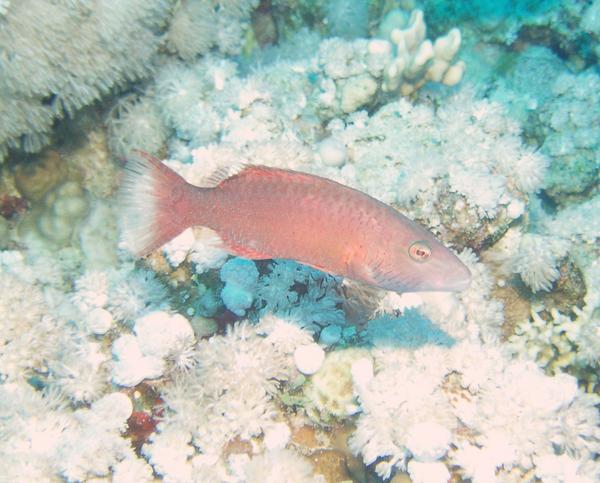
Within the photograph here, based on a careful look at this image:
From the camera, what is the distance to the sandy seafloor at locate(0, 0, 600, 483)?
3393mm

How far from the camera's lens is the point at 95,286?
4.12m

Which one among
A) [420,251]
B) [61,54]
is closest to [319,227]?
[420,251]

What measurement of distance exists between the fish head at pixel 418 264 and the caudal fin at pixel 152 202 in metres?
1.36

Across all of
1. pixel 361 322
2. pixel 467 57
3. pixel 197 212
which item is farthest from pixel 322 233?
pixel 467 57

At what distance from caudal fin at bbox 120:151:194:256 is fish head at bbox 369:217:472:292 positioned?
1358 millimetres

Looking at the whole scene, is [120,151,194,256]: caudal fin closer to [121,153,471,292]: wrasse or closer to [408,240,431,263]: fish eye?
[121,153,471,292]: wrasse

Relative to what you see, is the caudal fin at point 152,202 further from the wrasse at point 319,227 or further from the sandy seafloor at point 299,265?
the sandy seafloor at point 299,265

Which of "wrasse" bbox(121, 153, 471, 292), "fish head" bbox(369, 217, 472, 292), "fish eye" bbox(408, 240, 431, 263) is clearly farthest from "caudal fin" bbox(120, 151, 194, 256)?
"fish eye" bbox(408, 240, 431, 263)

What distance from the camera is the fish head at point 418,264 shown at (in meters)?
2.96

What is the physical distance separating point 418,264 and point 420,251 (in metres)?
0.08

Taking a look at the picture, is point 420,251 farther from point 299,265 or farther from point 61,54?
point 61,54

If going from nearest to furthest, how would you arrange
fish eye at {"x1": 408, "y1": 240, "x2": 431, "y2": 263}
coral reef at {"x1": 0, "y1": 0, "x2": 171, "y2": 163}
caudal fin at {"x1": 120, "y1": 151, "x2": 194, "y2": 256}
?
fish eye at {"x1": 408, "y1": 240, "x2": 431, "y2": 263}
caudal fin at {"x1": 120, "y1": 151, "x2": 194, "y2": 256}
coral reef at {"x1": 0, "y1": 0, "x2": 171, "y2": 163}

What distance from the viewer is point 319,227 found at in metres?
3.01

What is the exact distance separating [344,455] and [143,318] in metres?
1.85
